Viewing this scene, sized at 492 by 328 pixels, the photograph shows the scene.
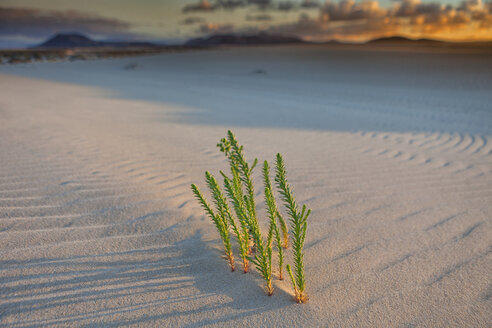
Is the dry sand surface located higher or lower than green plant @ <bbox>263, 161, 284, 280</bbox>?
lower

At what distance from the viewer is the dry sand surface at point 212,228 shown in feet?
5.08

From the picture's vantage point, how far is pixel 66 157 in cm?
365

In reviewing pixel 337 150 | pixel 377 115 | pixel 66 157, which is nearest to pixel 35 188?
pixel 66 157

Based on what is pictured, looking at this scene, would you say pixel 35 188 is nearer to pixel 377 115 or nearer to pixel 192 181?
pixel 192 181

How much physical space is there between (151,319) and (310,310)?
29.5 inches

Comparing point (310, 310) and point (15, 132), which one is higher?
point (15, 132)

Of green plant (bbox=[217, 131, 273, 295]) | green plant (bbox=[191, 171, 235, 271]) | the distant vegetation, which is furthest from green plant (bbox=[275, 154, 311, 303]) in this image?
green plant (bbox=[191, 171, 235, 271])

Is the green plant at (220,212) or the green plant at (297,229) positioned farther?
the green plant at (220,212)

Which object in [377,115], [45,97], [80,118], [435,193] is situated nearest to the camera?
[435,193]

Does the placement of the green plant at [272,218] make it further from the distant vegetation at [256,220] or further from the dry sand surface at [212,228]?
the dry sand surface at [212,228]

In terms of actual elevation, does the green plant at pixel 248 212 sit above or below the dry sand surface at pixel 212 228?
above

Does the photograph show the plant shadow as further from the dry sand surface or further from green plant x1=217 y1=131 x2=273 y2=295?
green plant x1=217 y1=131 x2=273 y2=295

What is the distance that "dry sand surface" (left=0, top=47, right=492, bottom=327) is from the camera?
155 centimetres

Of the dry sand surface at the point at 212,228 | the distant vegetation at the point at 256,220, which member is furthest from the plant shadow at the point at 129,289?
the distant vegetation at the point at 256,220
